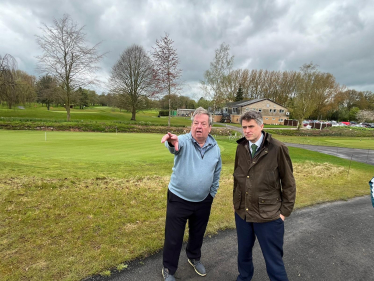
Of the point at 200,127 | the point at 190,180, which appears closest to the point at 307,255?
the point at 190,180

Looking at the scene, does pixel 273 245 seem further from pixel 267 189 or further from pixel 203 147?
pixel 203 147

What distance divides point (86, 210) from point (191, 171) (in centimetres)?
292

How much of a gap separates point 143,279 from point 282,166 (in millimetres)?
2220

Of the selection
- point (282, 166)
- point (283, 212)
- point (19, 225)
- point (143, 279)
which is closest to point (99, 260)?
point (143, 279)

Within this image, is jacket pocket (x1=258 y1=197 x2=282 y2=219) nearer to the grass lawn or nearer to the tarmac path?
the tarmac path

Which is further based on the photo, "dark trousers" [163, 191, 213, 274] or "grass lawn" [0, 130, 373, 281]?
"grass lawn" [0, 130, 373, 281]

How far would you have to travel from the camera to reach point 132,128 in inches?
1078

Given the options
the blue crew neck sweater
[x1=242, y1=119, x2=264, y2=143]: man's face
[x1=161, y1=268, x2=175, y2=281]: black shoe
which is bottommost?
[x1=161, y1=268, x2=175, y2=281]: black shoe

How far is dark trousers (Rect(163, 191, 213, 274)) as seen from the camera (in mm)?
2475

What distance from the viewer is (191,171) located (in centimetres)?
239

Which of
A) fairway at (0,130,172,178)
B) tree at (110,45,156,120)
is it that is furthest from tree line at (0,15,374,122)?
fairway at (0,130,172,178)

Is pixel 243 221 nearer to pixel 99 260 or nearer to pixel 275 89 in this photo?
pixel 99 260

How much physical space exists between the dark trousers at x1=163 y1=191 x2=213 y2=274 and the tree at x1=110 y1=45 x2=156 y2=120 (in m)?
36.3

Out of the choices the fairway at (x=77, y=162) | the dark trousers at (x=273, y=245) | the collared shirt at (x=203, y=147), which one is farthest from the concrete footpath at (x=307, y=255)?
the fairway at (x=77, y=162)
